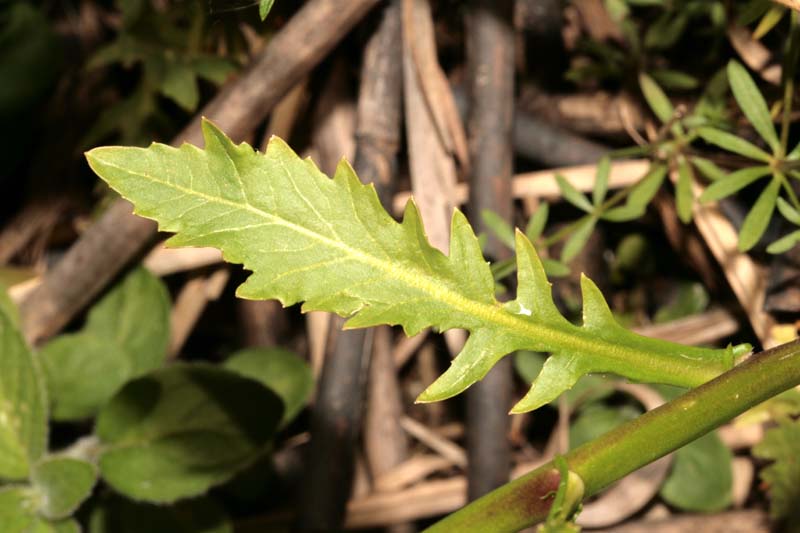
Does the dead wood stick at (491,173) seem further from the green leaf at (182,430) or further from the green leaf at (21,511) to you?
the green leaf at (21,511)

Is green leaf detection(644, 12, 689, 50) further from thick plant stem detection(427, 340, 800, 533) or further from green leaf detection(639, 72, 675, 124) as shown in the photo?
thick plant stem detection(427, 340, 800, 533)

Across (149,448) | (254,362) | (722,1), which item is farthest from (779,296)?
(149,448)

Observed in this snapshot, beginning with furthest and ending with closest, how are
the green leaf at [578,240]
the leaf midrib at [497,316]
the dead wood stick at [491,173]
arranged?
the dead wood stick at [491,173] < the green leaf at [578,240] < the leaf midrib at [497,316]

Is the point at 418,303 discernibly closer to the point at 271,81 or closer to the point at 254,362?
the point at 271,81

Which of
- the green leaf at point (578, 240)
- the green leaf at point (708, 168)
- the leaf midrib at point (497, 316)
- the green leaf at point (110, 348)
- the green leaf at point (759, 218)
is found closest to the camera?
the leaf midrib at point (497, 316)

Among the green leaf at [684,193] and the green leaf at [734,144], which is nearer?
the green leaf at [734,144]

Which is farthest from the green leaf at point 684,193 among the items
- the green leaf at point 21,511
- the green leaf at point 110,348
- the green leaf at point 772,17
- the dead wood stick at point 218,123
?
the green leaf at point 21,511
